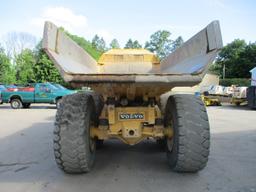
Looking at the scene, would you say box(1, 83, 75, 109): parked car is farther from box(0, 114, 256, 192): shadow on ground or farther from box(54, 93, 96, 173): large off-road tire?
box(54, 93, 96, 173): large off-road tire

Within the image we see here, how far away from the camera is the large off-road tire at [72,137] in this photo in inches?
191

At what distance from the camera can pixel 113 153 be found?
22.4 ft

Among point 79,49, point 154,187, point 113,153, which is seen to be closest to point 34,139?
point 113,153

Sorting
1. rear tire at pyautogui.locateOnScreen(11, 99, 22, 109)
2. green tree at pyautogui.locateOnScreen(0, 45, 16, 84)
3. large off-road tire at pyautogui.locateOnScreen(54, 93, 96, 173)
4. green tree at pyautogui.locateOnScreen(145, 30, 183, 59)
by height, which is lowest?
rear tire at pyautogui.locateOnScreen(11, 99, 22, 109)

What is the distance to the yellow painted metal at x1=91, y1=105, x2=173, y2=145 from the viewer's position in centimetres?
534

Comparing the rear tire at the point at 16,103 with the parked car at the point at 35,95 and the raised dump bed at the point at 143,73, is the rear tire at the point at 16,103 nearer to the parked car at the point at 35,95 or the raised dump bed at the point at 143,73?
the parked car at the point at 35,95

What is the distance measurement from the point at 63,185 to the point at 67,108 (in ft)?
3.53

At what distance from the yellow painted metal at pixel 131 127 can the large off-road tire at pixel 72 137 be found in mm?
471

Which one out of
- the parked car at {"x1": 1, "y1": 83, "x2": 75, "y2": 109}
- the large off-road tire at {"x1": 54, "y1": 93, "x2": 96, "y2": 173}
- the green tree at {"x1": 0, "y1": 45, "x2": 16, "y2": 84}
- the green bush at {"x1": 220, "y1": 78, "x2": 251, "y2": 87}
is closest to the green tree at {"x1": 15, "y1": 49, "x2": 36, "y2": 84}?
the green tree at {"x1": 0, "y1": 45, "x2": 16, "y2": 84}

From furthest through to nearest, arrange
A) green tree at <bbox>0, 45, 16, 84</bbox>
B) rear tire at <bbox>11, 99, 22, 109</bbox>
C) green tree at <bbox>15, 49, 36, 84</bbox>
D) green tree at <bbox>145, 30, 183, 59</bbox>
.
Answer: green tree at <bbox>145, 30, 183, 59</bbox>, green tree at <bbox>15, 49, 36, 84</bbox>, green tree at <bbox>0, 45, 16, 84</bbox>, rear tire at <bbox>11, 99, 22, 109</bbox>

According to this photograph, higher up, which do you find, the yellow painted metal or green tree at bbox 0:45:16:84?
green tree at bbox 0:45:16:84

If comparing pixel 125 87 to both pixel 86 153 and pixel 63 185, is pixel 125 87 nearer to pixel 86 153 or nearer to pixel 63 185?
pixel 86 153

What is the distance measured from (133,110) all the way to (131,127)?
271mm

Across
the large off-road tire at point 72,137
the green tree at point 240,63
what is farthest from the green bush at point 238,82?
the large off-road tire at point 72,137
